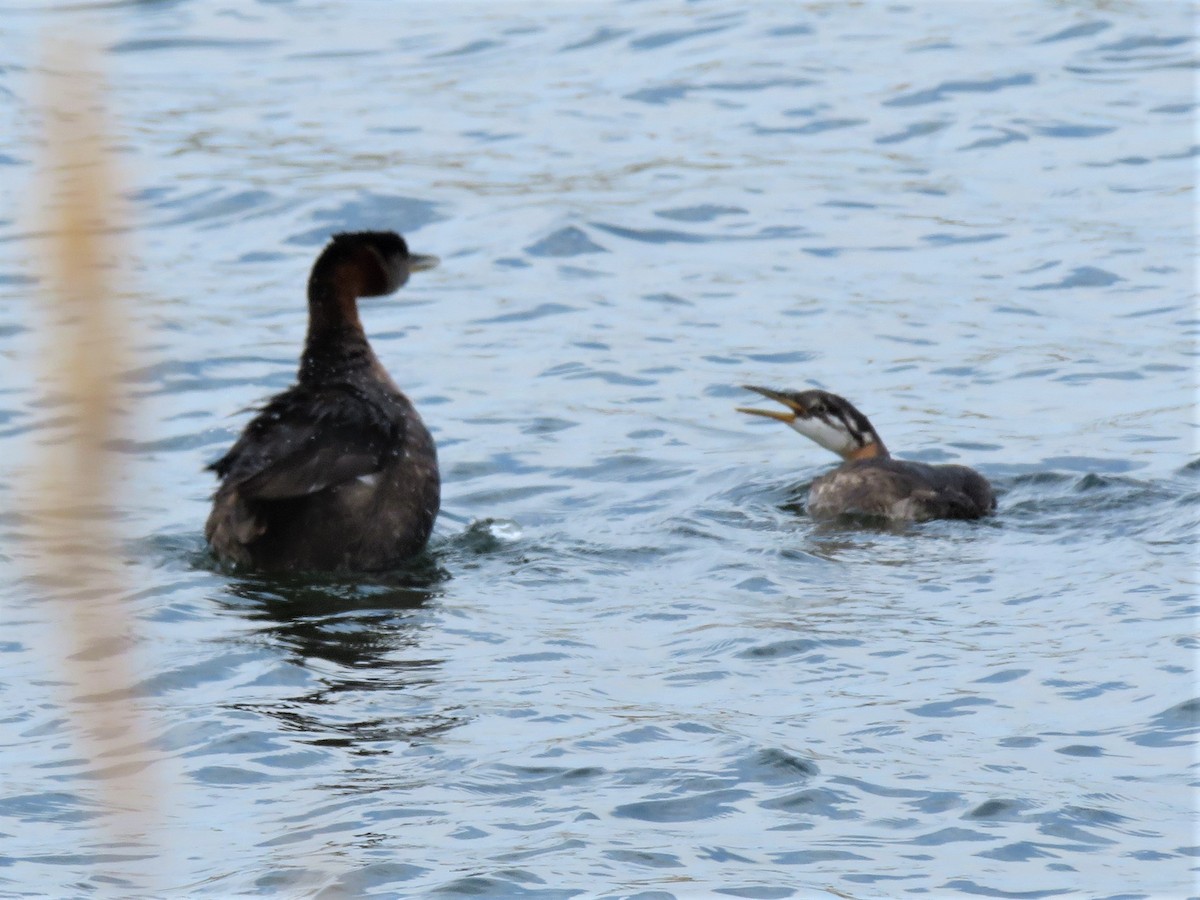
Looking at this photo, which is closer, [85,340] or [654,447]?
[85,340]

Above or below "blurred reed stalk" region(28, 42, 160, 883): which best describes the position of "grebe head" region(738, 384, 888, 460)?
below

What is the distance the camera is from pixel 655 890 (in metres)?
4.98

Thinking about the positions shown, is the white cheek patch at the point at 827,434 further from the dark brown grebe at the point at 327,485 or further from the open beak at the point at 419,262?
the dark brown grebe at the point at 327,485

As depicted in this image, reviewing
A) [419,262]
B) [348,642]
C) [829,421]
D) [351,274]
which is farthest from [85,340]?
[829,421]

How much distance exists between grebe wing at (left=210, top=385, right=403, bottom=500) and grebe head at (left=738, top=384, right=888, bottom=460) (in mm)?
2285

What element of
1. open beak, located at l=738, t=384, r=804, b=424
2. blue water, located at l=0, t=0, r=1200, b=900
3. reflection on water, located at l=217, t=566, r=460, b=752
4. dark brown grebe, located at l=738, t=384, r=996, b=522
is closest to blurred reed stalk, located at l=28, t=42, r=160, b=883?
blue water, located at l=0, t=0, r=1200, b=900

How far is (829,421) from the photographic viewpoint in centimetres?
984

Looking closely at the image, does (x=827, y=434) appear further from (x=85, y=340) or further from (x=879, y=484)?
(x=85, y=340)

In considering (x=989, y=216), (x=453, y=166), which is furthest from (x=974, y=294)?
(x=453, y=166)

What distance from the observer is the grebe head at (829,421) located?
9.68 m

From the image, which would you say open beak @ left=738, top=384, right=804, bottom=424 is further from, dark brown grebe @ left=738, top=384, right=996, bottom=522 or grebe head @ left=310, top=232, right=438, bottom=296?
grebe head @ left=310, top=232, right=438, bottom=296

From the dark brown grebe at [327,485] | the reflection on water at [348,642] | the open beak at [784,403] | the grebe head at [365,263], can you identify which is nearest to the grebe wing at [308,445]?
the dark brown grebe at [327,485]

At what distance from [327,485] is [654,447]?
2593 mm

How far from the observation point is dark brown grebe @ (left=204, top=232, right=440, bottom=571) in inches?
318
